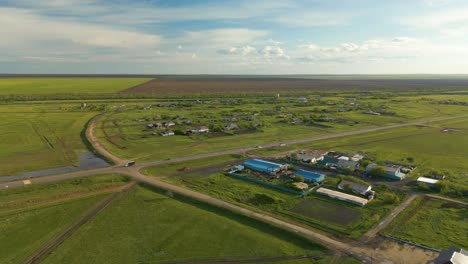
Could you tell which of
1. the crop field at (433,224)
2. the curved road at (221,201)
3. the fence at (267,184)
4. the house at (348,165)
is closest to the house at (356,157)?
the house at (348,165)

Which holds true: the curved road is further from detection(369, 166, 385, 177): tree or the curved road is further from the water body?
detection(369, 166, 385, 177): tree

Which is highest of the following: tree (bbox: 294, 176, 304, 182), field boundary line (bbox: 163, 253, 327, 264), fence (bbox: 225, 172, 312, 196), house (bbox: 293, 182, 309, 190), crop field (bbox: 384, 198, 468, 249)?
tree (bbox: 294, 176, 304, 182)

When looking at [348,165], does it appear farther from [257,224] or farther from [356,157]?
[257,224]

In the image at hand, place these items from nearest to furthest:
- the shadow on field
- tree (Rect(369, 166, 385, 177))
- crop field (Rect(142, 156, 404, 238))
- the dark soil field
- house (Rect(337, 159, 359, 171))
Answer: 1. the shadow on field
2. crop field (Rect(142, 156, 404, 238))
3. the dark soil field
4. tree (Rect(369, 166, 385, 177))
5. house (Rect(337, 159, 359, 171))

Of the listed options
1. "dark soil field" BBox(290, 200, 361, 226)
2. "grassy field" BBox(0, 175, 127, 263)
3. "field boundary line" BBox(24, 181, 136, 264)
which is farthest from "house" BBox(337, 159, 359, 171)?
"grassy field" BBox(0, 175, 127, 263)

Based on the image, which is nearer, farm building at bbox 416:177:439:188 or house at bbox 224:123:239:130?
farm building at bbox 416:177:439:188

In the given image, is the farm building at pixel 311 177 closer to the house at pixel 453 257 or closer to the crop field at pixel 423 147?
the crop field at pixel 423 147
